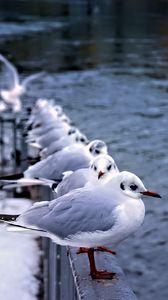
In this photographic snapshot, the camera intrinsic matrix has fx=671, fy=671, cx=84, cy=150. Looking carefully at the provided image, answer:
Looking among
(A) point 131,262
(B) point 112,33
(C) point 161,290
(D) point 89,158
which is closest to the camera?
(D) point 89,158

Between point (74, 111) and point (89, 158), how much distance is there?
8053 mm

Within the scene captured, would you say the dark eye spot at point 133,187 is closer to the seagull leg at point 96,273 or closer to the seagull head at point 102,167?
the seagull leg at point 96,273

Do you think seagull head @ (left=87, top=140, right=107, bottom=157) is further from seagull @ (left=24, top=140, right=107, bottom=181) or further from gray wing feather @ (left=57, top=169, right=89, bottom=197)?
gray wing feather @ (left=57, top=169, right=89, bottom=197)

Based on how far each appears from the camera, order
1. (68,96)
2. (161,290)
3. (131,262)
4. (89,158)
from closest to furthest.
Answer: (89,158)
(161,290)
(131,262)
(68,96)

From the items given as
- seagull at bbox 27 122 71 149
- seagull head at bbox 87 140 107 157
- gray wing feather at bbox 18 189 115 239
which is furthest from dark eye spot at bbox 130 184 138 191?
seagull at bbox 27 122 71 149

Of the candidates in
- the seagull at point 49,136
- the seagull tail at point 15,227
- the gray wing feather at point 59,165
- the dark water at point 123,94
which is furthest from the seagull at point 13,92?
the seagull tail at point 15,227

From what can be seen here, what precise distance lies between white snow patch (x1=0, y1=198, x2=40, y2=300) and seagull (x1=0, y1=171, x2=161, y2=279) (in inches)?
52.1

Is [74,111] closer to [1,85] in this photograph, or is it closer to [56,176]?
[1,85]

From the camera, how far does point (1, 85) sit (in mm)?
15883

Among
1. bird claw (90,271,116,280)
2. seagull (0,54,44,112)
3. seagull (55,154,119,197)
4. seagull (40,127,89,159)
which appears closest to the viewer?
bird claw (90,271,116,280)

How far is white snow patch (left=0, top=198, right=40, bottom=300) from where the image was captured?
420 cm

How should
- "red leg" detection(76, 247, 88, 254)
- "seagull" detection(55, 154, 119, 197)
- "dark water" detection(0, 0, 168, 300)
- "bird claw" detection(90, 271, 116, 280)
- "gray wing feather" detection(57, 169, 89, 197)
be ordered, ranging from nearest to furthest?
"bird claw" detection(90, 271, 116, 280) < "red leg" detection(76, 247, 88, 254) < "seagull" detection(55, 154, 119, 197) < "gray wing feather" detection(57, 169, 89, 197) < "dark water" detection(0, 0, 168, 300)

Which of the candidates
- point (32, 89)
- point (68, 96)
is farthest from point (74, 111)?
point (32, 89)

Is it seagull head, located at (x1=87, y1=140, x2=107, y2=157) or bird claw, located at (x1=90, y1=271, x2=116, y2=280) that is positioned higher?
bird claw, located at (x1=90, y1=271, x2=116, y2=280)
